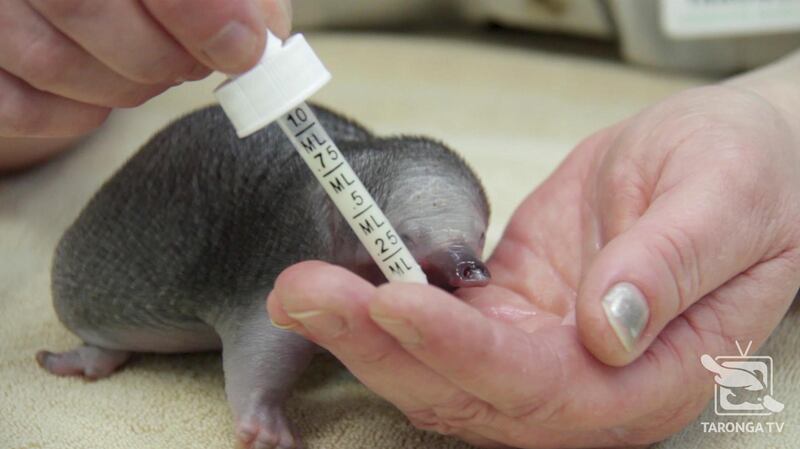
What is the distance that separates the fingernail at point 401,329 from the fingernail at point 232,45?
202 mm

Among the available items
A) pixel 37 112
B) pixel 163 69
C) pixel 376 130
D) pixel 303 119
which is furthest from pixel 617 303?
pixel 376 130

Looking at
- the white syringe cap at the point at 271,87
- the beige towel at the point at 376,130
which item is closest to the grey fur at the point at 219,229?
the beige towel at the point at 376,130

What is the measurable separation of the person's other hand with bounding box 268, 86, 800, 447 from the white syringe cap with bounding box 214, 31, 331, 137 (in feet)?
0.36

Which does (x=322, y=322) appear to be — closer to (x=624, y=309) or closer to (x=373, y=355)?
(x=373, y=355)

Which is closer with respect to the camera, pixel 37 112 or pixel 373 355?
pixel 373 355

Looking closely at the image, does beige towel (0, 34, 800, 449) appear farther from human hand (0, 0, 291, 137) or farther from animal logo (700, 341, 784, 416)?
human hand (0, 0, 291, 137)

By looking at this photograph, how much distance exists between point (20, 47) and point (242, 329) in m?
0.34

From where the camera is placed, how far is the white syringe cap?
676 millimetres

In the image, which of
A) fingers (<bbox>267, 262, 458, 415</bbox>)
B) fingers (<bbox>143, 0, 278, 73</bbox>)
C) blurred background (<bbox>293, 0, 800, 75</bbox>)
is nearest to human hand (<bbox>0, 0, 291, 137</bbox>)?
fingers (<bbox>143, 0, 278, 73</bbox>)

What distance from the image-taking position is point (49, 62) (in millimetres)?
724

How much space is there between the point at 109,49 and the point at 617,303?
0.41 m

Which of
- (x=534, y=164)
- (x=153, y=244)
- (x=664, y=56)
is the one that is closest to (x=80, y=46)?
(x=153, y=244)

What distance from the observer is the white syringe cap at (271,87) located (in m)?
0.68

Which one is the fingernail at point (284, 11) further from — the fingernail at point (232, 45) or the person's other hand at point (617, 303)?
the person's other hand at point (617, 303)
